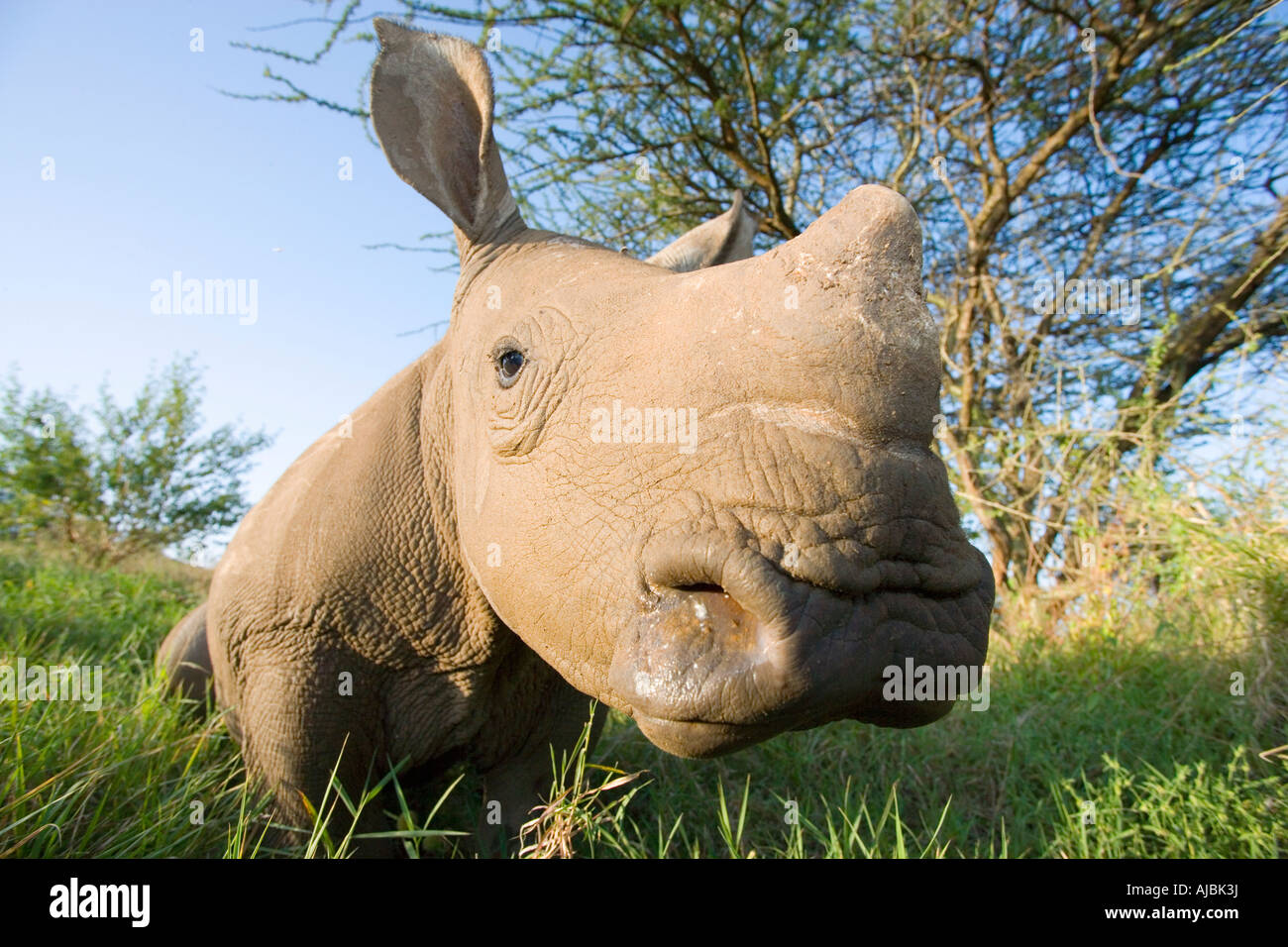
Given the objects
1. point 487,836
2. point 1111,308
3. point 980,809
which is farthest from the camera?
point 1111,308

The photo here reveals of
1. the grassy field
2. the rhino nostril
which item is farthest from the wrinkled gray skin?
the grassy field

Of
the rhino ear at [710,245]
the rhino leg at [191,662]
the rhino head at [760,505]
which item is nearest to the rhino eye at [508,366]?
the rhino head at [760,505]

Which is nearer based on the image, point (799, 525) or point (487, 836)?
point (799, 525)

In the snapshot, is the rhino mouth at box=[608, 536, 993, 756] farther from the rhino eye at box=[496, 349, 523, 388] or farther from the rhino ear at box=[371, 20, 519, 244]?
the rhino ear at box=[371, 20, 519, 244]

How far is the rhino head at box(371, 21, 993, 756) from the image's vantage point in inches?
59.1

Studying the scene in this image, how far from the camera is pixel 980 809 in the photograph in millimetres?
3463

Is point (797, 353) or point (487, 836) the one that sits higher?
point (797, 353)

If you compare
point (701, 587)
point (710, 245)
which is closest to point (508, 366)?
point (701, 587)

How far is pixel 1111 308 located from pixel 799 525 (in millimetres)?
7473

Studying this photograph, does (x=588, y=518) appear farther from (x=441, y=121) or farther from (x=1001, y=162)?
(x=1001, y=162)
